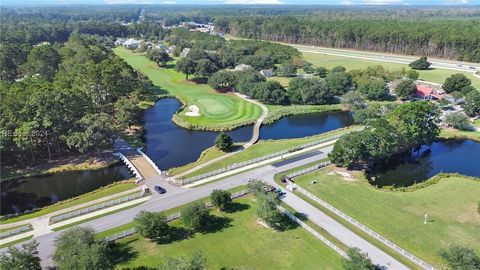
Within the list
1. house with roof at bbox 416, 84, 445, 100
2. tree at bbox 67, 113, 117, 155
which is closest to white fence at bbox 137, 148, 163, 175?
tree at bbox 67, 113, 117, 155

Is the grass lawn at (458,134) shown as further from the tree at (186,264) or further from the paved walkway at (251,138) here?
the tree at (186,264)

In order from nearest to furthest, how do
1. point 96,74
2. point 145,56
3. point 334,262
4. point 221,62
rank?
point 334,262 → point 96,74 → point 221,62 → point 145,56

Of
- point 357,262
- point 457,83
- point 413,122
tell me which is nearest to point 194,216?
point 357,262

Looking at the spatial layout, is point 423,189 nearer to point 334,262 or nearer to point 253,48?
point 334,262

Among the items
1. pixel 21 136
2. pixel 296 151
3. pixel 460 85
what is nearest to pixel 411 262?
pixel 296 151

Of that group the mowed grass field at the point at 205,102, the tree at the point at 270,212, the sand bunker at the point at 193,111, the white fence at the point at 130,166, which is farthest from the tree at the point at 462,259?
the sand bunker at the point at 193,111

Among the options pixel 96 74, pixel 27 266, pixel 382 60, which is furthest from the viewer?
pixel 382 60
